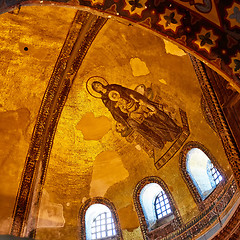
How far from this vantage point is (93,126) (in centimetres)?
1067

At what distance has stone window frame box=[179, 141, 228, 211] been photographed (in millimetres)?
8469

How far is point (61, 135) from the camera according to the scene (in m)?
10.7

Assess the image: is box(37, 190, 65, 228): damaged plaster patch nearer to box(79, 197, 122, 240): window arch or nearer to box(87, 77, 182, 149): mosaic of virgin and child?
box(79, 197, 122, 240): window arch

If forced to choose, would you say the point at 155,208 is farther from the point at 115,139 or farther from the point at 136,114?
the point at 136,114

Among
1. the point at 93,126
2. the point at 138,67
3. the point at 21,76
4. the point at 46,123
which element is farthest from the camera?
the point at 93,126

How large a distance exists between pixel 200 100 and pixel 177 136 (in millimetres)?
1209

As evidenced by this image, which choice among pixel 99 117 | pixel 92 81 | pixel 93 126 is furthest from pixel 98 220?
pixel 92 81

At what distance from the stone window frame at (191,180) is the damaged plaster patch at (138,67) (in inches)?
83.9

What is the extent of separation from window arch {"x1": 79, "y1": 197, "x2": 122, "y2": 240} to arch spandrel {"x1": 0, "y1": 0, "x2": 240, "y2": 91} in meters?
6.14

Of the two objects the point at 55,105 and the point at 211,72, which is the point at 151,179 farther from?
the point at 211,72

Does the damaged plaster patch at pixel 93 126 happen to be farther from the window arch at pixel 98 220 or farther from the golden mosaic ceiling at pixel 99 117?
the window arch at pixel 98 220

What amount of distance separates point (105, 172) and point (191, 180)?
102 inches

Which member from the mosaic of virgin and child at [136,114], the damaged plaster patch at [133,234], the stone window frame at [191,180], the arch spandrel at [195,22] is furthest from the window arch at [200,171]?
the arch spandrel at [195,22]

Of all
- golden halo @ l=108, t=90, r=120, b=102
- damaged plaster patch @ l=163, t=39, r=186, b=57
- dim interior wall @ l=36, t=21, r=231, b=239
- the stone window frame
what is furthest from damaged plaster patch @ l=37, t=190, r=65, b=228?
damaged plaster patch @ l=163, t=39, r=186, b=57
